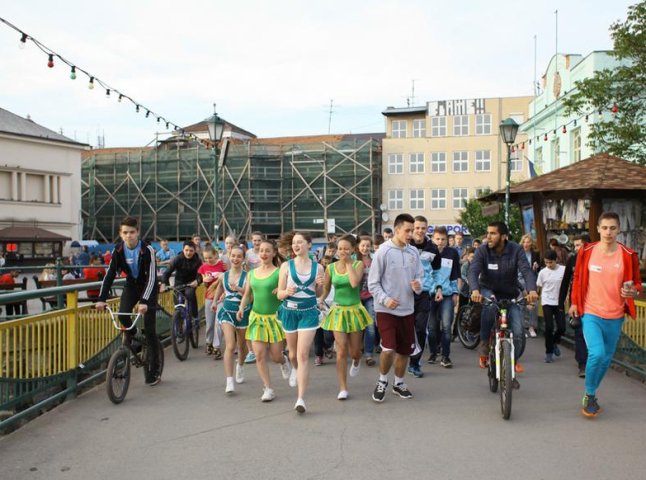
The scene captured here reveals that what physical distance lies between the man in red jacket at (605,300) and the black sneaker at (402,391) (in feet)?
5.53

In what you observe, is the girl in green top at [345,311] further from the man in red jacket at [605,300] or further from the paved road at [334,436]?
the man in red jacket at [605,300]

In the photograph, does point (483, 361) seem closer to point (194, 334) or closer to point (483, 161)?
point (194, 334)

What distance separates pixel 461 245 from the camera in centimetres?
1591

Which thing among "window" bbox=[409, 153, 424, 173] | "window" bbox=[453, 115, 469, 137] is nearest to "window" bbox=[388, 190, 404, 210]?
"window" bbox=[409, 153, 424, 173]

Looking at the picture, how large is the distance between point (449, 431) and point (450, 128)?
2097 inches

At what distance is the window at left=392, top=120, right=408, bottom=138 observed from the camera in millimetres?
58234

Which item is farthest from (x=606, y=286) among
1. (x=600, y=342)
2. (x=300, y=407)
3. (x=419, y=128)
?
(x=419, y=128)

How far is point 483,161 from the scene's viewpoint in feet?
184

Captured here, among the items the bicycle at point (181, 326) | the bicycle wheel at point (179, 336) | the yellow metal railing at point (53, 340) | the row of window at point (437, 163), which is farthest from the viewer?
the row of window at point (437, 163)

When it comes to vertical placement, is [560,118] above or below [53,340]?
above

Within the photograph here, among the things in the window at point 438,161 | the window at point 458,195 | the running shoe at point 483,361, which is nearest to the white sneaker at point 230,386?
the running shoe at point 483,361

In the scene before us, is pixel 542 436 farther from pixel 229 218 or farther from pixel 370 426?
pixel 229 218

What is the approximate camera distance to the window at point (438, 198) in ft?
185

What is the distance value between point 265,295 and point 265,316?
208 mm
